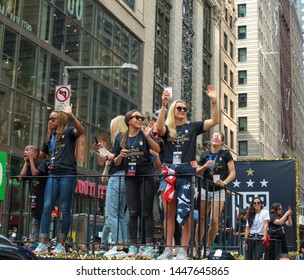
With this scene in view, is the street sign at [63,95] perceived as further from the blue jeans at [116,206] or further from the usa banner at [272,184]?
the blue jeans at [116,206]

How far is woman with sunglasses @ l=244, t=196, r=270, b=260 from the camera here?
10.2 metres

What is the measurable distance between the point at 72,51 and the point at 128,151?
17.7 metres

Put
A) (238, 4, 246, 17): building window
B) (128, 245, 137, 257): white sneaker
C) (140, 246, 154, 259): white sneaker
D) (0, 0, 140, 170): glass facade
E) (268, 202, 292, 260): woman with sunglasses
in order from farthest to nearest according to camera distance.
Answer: (238, 4, 246, 17): building window < (0, 0, 140, 170): glass facade < (268, 202, 292, 260): woman with sunglasses < (128, 245, 137, 257): white sneaker < (140, 246, 154, 259): white sneaker

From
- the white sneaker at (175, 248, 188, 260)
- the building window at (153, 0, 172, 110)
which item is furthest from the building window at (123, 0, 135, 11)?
the white sneaker at (175, 248, 188, 260)

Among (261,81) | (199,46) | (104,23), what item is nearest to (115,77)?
(104,23)

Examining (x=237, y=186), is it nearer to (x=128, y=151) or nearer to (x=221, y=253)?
(x=128, y=151)

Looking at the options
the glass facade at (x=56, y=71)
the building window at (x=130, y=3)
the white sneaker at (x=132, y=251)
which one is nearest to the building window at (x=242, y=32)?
the building window at (x=130, y=3)

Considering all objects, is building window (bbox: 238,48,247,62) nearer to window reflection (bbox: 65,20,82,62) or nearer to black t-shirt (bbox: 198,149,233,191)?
window reflection (bbox: 65,20,82,62)

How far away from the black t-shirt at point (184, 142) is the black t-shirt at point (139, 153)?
261 mm

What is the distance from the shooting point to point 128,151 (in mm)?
7215

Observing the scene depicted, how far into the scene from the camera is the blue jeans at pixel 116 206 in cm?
733

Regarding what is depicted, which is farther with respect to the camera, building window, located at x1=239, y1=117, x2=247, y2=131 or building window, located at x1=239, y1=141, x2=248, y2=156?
building window, located at x1=239, y1=117, x2=247, y2=131

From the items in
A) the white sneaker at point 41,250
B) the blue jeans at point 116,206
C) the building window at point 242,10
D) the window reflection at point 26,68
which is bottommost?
the white sneaker at point 41,250

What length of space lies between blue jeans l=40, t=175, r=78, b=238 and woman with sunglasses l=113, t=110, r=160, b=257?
2.49ft
